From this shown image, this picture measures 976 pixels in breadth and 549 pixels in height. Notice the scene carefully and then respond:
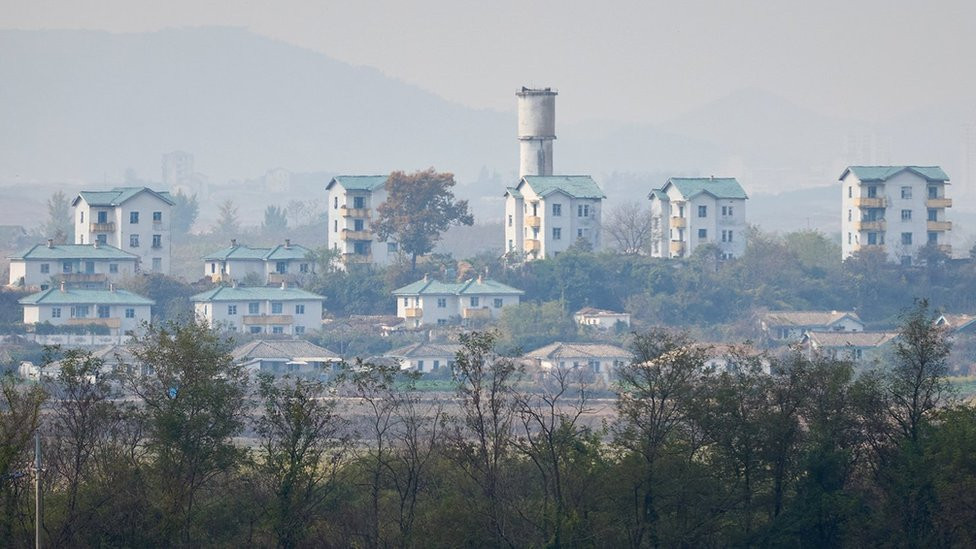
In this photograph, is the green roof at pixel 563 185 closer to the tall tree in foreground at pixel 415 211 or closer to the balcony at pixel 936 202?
the tall tree in foreground at pixel 415 211

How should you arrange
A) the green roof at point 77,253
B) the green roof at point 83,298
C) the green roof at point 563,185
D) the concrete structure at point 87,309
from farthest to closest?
1. the green roof at point 563,185
2. the green roof at point 77,253
3. the green roof at point 83,298
4. the concrete structure at point 87,309

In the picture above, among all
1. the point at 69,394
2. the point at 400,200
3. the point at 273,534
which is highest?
the point at 400,200

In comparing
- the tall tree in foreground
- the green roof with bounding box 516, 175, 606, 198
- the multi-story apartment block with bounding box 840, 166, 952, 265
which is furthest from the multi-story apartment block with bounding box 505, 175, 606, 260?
the multi-story apartment block with bounding box 840, 166, 952, 265

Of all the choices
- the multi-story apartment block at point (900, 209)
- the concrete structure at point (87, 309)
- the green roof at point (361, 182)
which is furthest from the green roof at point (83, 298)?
the multi-story apartment block at point (900, 209)

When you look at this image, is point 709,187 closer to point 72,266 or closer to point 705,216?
point 705,216

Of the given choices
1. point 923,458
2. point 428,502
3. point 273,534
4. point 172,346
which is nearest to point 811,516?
point 923,458

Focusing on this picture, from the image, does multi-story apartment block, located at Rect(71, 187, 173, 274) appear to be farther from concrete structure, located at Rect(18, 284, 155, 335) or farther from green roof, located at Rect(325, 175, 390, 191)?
concrete structure, located at Rect(18, 284, 155, 335)

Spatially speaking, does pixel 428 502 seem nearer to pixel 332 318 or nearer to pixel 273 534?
pixel 273 534
